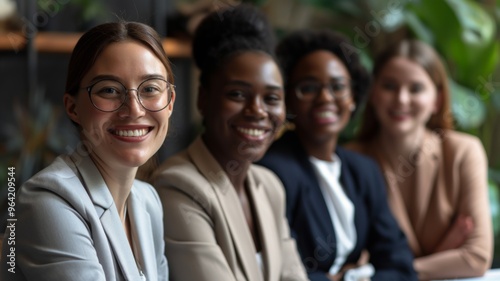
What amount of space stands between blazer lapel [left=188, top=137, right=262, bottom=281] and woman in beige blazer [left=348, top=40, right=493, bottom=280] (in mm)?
754

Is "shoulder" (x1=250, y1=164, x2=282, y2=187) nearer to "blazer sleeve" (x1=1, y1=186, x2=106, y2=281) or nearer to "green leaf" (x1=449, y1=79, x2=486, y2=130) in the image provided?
"blazer sleeve" (x1=1, y1=186, x2=106, y2=281)

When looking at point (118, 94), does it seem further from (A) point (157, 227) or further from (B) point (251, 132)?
(B) point (251, 132)

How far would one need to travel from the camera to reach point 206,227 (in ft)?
3.51

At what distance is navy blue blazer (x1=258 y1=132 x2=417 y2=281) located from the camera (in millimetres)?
1439

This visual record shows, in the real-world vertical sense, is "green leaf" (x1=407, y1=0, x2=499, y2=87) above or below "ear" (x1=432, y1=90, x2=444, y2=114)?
above

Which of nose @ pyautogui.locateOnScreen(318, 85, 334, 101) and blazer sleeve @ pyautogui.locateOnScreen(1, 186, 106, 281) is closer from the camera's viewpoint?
blazer sleeve @ pyautogui.locateOnScreen(1, 186, 106, 281)

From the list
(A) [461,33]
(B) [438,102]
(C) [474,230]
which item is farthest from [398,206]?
(A) [461,33]

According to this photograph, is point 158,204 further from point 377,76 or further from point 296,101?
point 377,76

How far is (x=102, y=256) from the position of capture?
83cm

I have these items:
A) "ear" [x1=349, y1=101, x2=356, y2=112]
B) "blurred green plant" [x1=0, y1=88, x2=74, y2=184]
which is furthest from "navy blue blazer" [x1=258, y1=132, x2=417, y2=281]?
"blurred green plant" [x1=0, y1=88, x2=74, y2=184]

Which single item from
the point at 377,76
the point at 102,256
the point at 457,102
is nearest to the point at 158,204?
the point at 102,256

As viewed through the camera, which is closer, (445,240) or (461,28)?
(445,240)

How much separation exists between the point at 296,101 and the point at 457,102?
115 centimetres

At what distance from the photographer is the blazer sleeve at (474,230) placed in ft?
5.54
